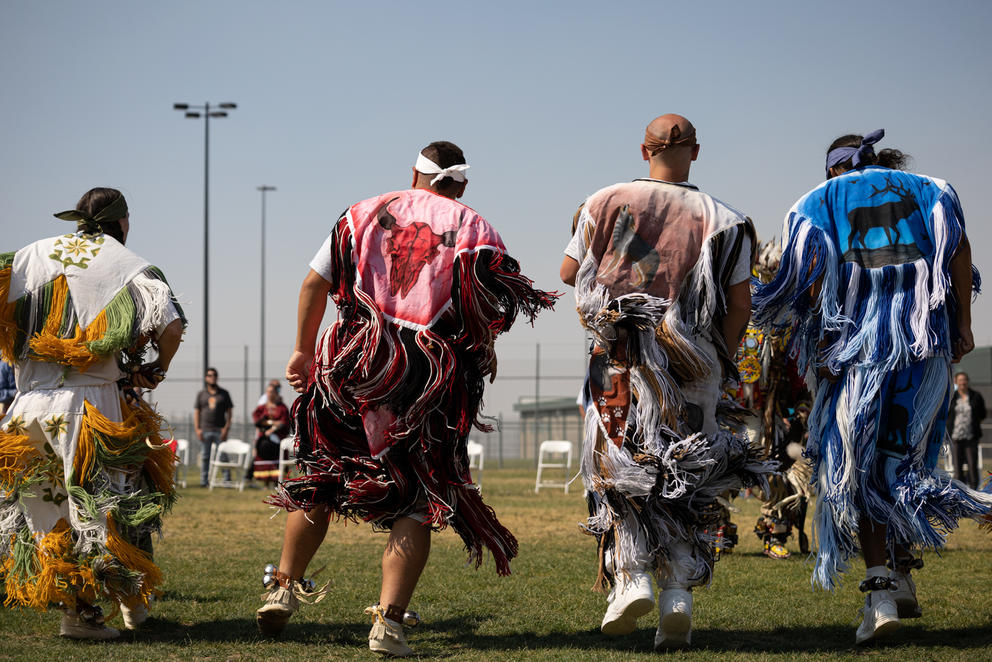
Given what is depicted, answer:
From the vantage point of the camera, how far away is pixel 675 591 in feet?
13.0

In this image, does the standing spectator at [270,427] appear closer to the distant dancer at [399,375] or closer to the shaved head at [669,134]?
the distant dancer at [399,375]

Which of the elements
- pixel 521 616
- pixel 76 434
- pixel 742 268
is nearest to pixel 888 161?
pixel 742 268

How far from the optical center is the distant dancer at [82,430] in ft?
14.0

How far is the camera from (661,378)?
4.02 metres

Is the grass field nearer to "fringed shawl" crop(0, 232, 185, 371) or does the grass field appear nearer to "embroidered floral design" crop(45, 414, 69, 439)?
"embroidered floral design" crop(45, 414, 69, 439)

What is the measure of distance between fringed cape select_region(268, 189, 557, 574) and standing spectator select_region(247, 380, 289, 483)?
1200 cm

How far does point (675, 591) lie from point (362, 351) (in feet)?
5.06

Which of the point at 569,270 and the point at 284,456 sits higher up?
the point at 569,270

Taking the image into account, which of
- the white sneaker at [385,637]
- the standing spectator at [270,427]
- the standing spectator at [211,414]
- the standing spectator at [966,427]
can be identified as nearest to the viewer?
the white sneaker at [385,637]

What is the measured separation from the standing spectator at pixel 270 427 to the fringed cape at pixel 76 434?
37.8 ft

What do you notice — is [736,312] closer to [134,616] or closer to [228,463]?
[134,616]

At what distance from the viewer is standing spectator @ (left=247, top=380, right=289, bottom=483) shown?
52.6ft

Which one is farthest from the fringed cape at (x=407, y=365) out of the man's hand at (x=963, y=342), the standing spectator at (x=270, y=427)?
the standing spectator at (x=270, y=427)

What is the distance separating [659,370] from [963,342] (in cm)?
140
